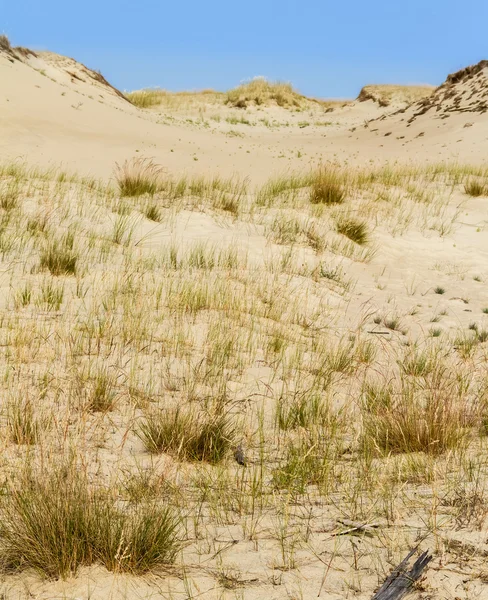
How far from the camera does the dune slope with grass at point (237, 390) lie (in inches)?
81.7

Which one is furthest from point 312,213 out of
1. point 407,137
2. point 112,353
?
point 407,137

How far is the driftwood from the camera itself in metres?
1.88

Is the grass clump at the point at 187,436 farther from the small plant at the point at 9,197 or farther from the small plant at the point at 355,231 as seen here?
the small plant at the point at 355,231

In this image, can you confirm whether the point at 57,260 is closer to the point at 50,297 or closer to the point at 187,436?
the point at 50,297

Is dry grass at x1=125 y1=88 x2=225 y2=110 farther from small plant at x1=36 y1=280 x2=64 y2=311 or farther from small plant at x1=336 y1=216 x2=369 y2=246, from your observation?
small plant at x1=36 y1=280 x2=64 y2=311

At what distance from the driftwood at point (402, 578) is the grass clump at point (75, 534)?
2.25 ft

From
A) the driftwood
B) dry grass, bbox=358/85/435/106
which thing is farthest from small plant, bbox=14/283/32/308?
dry grass, bbox=358/85/435/106

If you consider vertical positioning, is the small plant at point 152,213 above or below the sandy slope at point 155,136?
below

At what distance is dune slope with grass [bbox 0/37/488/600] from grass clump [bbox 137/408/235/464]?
0.01 meters

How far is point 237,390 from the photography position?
3.78 metres

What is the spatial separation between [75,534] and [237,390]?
1825 millimetres

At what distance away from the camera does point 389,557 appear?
212cm

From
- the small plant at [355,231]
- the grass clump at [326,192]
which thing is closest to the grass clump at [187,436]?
the small plant at [355,231]

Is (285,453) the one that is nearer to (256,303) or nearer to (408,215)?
(256,303)
